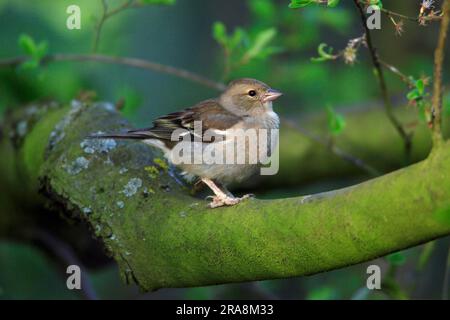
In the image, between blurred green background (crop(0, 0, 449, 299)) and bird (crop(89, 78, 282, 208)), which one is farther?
blurred green background (crop(0, 0, 449, 299))

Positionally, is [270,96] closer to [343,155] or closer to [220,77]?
[343,155]

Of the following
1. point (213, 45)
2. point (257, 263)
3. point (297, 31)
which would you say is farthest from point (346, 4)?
point (257, 263)

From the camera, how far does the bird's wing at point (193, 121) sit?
15.3 ft

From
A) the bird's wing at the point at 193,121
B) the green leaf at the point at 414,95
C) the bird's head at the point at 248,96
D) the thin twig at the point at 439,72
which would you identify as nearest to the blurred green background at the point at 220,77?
the bird's head at the point at 248,96

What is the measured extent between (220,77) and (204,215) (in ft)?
17.1

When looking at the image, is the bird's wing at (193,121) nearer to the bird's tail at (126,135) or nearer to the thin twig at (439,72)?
the bird's tail at (126,135)

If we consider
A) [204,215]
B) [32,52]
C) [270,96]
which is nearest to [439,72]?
[204,215]

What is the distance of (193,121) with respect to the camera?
475 cm

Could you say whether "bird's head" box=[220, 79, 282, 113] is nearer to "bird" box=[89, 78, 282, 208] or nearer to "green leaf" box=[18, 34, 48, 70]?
"bird" box=[89, 78, 282, 208]

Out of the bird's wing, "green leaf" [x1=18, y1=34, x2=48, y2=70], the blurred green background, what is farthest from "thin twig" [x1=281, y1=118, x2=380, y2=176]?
"green leaf" [x1=18, y1=34, x2=48, y2=70]

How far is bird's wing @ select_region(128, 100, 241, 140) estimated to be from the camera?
466 centimetres

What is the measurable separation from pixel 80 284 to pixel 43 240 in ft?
3.69

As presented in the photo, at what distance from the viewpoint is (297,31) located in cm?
704

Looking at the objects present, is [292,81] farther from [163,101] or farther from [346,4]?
[163,101]
